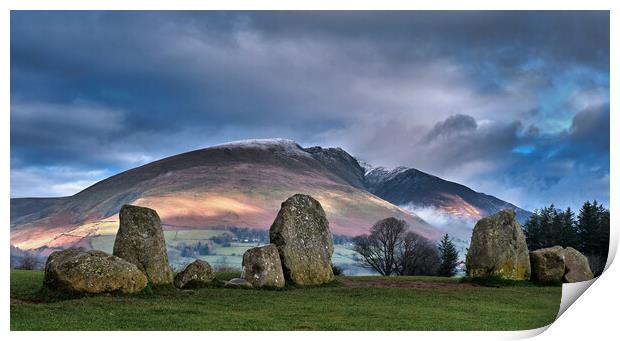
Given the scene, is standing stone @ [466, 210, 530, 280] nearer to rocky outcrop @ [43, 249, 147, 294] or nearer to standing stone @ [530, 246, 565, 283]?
standing stone @ [530, 246, 565, 283]

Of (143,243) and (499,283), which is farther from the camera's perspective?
(499,283)

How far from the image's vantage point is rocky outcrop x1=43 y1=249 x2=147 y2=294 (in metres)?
19.9

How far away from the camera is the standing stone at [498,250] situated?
92.9 feet

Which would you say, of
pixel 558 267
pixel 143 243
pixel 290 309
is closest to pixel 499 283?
pixel 558 267

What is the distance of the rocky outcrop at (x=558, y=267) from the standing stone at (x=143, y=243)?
1540cm

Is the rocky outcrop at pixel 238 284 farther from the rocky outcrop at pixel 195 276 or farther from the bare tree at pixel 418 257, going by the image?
the bare tree at pixel 418 257

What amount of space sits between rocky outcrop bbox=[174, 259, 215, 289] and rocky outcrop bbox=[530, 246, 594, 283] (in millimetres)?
13742

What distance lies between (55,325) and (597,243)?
91.7 ft

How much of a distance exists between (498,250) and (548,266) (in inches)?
96.9

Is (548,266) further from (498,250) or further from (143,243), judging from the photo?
(143,243)

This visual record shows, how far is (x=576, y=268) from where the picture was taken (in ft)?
95.7
